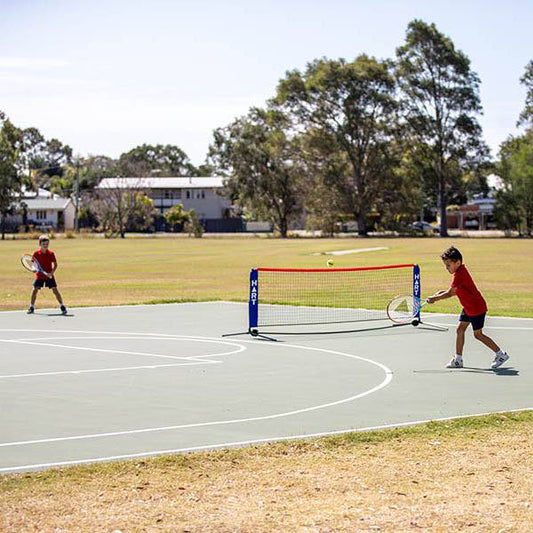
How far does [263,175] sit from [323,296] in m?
81.0

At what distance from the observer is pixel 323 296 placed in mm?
28625

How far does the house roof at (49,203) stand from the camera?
444 feet

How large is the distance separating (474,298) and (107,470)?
24.1 feet

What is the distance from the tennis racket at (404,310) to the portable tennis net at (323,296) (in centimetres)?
27

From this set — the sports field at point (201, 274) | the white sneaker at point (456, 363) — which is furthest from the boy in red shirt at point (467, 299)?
the sports field at point (201, 274)

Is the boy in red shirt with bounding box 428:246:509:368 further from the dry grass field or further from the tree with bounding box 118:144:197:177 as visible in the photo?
the tree with bounding box 118:144:197:177

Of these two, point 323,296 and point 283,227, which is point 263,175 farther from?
point 323,296

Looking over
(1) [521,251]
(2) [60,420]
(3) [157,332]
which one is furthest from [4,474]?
(1) [521,251]

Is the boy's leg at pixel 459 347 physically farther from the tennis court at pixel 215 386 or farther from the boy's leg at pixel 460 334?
the tennis court at pixel 215 386

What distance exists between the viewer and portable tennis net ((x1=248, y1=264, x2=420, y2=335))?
2006cm

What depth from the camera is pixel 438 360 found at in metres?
15.1

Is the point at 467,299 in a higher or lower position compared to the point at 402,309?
higher

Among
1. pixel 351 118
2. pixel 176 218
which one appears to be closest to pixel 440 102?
pixel 351 118

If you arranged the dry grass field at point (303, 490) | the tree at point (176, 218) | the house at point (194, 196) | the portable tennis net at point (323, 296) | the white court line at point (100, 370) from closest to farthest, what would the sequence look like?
the dry grass field at point (303, 490), the white court line at point (100, 370), the portable tennis net at point (323, 296), the tree at point (176, 218), the house at point (194, 196)
